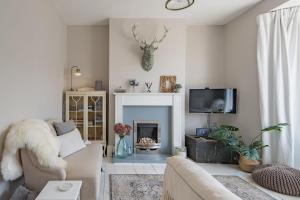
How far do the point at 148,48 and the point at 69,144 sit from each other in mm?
2557

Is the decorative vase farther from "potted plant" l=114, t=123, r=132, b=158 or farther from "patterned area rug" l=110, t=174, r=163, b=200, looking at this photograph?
"patterned area rug" l=110, t=174, r=163, b=200

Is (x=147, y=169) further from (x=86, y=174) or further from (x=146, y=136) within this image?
(x=86, y=174)

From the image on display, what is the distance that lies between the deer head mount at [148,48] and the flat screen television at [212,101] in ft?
3.50

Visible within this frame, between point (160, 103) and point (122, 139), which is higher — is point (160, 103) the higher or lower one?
the higher one

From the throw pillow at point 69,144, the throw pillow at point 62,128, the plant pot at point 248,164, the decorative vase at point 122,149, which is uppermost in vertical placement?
the throw pillow at point 62,128

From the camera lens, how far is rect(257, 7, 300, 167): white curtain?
139 inches

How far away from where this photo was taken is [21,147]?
7.15 ft

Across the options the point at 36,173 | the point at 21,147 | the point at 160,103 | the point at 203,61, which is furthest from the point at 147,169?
the point at 203,61

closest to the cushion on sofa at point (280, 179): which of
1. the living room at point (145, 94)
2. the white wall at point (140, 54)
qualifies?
the living room at point (145, 94)

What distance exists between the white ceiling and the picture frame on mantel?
128 cm

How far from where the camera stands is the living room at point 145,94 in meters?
2.40

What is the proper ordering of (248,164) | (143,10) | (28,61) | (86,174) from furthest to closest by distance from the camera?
(143,10), (248,164), (28,61), (86,174)

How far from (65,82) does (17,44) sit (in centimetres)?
268

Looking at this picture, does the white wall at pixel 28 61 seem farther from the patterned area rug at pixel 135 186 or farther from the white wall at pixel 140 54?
the patterned area rug at pixel 135 186
